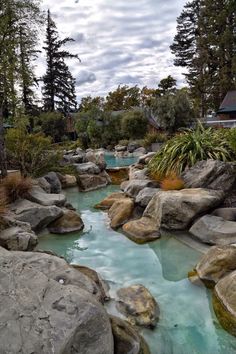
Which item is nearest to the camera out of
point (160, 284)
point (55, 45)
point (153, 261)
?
point (160, 284)

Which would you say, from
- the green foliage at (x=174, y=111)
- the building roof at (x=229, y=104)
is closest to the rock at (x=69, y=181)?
the green foliage at (x=174, y=111)

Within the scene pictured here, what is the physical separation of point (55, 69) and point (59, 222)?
1139 inches

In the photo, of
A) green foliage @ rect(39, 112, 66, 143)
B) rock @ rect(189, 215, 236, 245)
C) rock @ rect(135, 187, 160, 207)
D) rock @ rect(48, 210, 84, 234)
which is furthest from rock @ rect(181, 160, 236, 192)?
green foliage @ rect(39, 112, 66, 143)

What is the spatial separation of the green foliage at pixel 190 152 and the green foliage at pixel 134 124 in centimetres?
1612

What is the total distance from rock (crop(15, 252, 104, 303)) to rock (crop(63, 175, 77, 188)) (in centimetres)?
734

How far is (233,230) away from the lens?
16.6ft

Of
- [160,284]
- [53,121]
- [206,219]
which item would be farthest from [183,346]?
[53,121]

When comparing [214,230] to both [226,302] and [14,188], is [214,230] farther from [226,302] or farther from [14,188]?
[14,188]

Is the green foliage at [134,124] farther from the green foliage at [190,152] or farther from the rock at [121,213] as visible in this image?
the rock at [121,213]

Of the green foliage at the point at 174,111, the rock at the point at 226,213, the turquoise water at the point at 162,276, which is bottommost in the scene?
the turquoise water at the point at 162,276

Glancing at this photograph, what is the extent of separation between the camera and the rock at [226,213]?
560 cm

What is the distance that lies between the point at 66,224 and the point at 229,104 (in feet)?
67.5

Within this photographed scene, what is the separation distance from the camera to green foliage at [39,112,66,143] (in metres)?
27.4

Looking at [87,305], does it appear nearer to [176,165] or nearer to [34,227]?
[34,227]
